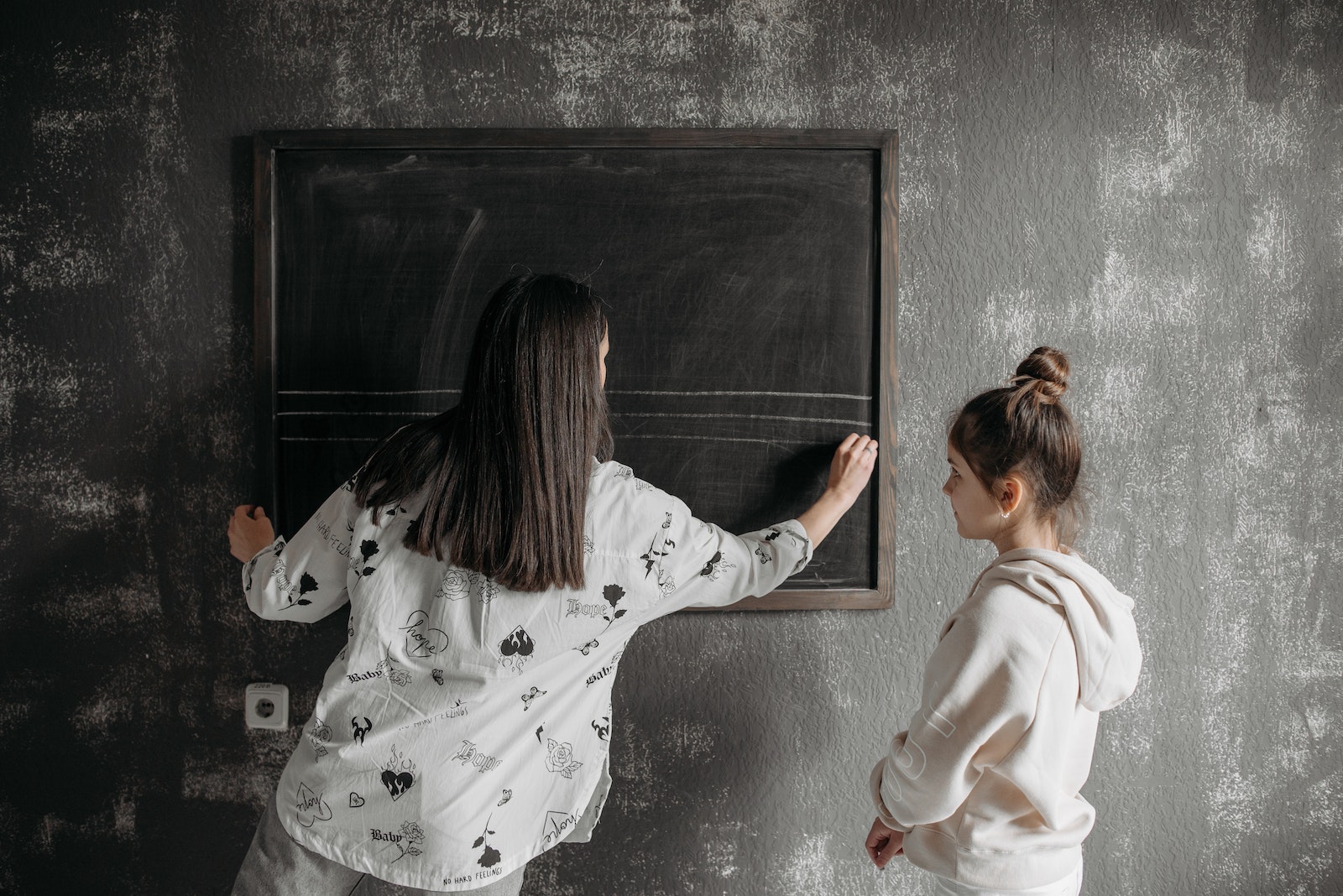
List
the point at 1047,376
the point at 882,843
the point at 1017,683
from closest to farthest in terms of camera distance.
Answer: the point at 1017,683
the point at 1047,376
the point at 882,843

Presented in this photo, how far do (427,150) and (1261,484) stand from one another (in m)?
1.67

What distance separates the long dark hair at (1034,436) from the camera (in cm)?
101

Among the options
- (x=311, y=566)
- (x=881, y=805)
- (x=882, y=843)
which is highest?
(x=311, y=566)

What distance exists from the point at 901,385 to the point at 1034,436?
0.42 meters

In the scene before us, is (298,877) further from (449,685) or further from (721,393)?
(721,393)

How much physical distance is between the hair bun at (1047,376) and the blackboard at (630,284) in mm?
344

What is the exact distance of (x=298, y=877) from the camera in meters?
1.00

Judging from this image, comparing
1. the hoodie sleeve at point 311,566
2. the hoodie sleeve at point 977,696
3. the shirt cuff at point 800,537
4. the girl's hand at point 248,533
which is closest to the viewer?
the hoodie sleeve at point 977,696

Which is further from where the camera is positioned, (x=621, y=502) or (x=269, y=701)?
(x=269, y=701)

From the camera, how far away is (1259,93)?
143 centimetres

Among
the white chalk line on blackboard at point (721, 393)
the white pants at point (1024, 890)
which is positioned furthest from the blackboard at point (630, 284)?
the white pants at point (1024, 890)

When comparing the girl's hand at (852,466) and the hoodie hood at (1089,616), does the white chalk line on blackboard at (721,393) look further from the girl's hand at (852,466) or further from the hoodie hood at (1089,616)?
the hoodie hood at (1089,616)

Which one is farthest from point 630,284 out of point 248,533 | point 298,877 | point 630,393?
point 298,877

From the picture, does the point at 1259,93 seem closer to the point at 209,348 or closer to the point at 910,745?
the point at 910,745
